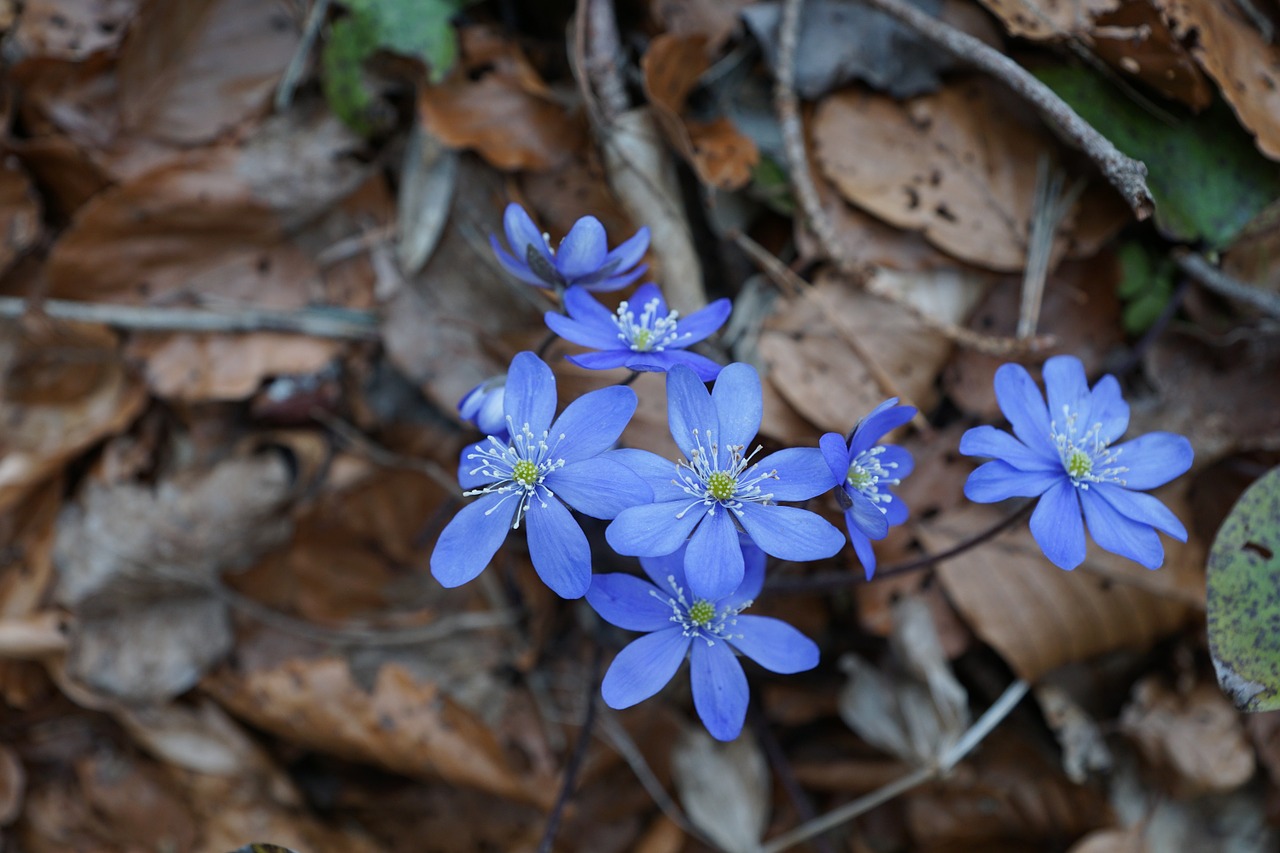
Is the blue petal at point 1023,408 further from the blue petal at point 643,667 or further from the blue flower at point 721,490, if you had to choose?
the blue petal at point 643,667

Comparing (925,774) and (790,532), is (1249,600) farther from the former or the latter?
(790,532)

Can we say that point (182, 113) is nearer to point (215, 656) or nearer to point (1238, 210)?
point (215, 656)

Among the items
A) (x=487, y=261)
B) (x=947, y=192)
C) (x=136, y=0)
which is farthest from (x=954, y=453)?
(x=136, y=0)

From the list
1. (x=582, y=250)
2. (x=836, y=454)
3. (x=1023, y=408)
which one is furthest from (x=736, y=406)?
(x=1023, y=408)

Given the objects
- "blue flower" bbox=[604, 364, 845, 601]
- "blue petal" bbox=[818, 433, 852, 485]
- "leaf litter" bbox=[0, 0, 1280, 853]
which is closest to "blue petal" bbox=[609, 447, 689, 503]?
"blue flower" bbox=[604, 364, 845, 601]

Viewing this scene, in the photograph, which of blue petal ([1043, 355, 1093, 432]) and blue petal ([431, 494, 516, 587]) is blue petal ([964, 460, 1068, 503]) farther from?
blue petal ([431, 494, 516, 587])

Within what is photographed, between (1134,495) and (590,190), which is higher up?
(1134,495)

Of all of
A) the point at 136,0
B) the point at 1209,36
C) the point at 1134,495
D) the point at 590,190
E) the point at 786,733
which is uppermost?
the point at 1209,36
